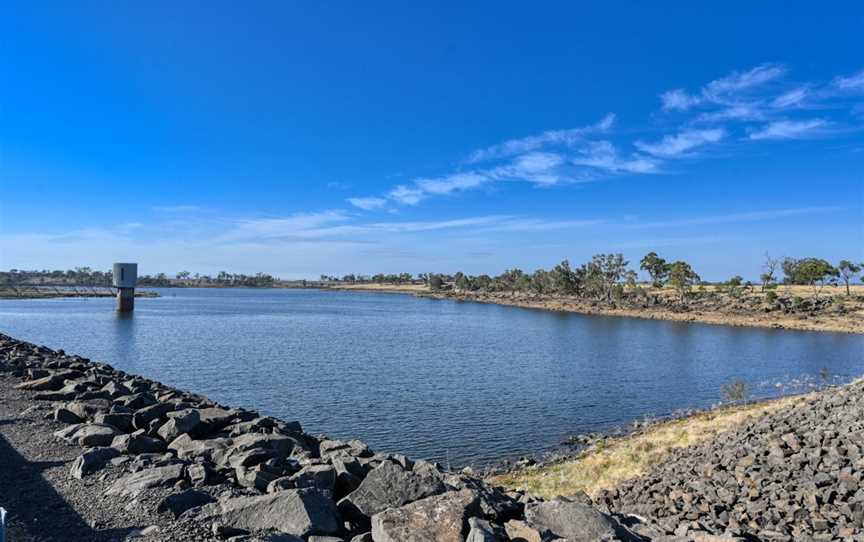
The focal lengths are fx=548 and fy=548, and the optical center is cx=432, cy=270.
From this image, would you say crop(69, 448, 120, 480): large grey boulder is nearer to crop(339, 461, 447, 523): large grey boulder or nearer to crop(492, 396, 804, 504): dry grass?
crop(339, 461, 447, 523): large grey boulder

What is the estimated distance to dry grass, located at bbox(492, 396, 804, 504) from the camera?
1783cm

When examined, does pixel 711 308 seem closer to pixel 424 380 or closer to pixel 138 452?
pixel 424 380

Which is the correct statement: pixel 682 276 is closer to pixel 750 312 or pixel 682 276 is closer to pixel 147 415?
pixel 750 312

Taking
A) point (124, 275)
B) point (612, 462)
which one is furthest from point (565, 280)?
point (612, 462)

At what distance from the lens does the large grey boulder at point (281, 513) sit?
25.2ft

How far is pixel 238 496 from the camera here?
8.83 m

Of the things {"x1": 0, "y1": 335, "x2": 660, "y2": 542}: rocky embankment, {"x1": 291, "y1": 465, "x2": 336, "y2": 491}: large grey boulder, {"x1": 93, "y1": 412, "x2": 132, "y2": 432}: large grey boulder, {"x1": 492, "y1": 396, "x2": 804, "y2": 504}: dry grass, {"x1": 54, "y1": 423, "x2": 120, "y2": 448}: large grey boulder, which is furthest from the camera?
{"x1": 492, "y1": 396, "x2": 804, "y2": 504}: dry grass

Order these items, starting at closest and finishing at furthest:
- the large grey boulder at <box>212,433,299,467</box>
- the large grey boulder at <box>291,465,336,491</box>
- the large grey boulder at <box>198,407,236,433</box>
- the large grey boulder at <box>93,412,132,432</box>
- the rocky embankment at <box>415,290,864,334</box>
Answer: the large grey boulder at <box>291,465,336,491</box> → the large grey boulder at <box>212,433,299,467</box> → the large grey boulder at <box>93,412,132,432</box> → the large grey boulder at <box>198,407,236,433</box> → the rocky embankment at <box>415,290,864,334</box>

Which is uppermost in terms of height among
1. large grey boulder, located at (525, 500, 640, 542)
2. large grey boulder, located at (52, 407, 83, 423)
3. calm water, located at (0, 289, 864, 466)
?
large grey boulder, located at (52, 407, 83, 423)

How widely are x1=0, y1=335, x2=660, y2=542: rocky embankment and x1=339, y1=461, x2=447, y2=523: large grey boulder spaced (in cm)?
2

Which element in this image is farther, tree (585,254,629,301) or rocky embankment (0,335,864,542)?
tree (585,254,629,301)

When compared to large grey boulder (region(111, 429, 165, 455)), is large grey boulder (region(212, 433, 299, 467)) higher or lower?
lower

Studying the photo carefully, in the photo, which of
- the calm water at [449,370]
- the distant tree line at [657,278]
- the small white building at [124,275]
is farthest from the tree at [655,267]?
the small white building at [124,275]

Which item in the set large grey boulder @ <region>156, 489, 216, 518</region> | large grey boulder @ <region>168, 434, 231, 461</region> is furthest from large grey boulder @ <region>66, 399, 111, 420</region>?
large grey boulder @ <region>156, 489, 216, 518</region>
